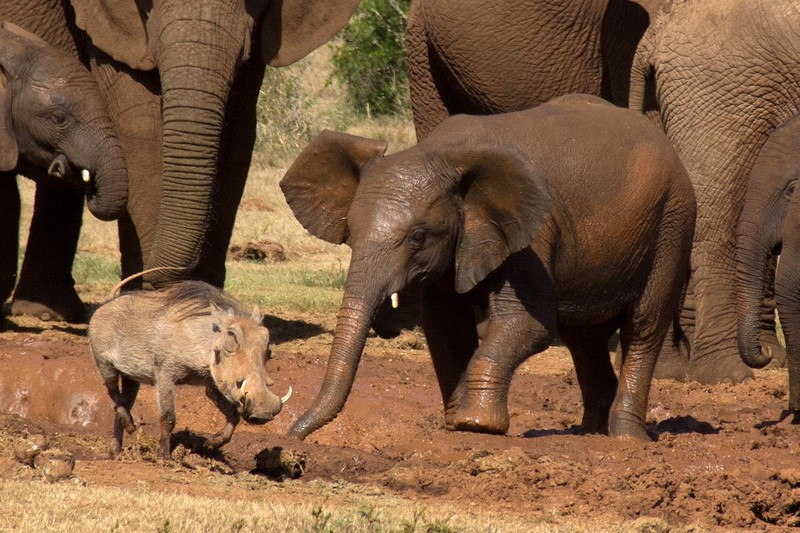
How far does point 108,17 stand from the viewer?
11.2 m

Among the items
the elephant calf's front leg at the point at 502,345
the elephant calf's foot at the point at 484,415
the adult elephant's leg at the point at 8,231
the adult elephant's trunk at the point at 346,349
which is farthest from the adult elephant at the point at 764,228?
the adult elephant's leg at the point at 8,231

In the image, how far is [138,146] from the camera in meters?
11.3

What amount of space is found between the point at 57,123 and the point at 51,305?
66.1 inches

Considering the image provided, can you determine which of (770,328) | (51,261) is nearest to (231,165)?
(51,261)

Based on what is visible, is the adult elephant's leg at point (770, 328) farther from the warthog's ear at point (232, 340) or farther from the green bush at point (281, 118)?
the green bush at point (281, 118)

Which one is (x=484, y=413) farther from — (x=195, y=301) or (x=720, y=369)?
(x=720, y=369)

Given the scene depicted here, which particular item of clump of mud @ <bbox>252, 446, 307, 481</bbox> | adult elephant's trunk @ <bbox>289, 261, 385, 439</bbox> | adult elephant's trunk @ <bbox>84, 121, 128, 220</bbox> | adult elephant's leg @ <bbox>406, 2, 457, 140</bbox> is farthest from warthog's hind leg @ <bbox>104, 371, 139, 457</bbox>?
adult elephant's leg @ <bbox>406, 2, 457, 140</bbox>

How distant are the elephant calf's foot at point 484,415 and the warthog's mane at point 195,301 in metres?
1.09

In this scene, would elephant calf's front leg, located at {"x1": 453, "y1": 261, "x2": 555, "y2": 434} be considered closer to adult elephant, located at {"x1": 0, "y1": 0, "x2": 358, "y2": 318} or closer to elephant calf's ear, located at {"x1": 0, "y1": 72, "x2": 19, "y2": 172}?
adult elephant, located at {"x1": 0, "y1": 0, "x2": 358, "y2": 318}

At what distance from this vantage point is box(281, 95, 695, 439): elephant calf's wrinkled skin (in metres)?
7.70

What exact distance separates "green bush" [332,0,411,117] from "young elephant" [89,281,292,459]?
14.5m

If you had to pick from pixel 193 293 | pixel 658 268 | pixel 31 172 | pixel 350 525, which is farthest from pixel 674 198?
pixel 31 172

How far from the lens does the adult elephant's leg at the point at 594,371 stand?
30.1ft


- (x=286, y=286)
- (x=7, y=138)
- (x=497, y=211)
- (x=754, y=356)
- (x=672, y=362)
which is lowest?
(x=754, y=356)
